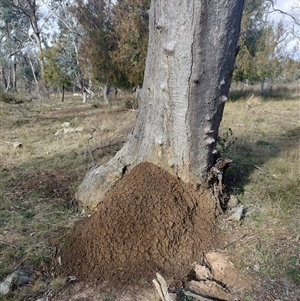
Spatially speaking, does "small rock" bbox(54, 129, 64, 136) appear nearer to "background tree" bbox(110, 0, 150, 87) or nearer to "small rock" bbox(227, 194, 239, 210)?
"background tree" bbox(110, 0, 150, 87)

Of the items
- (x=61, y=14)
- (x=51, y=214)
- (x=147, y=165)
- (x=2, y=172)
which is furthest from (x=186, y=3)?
(x=61, y=14)

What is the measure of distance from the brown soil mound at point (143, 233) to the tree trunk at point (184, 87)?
20 cm

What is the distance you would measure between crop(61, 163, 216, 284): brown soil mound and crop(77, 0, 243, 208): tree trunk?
200 millimetres

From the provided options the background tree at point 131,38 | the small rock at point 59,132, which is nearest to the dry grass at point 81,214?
the small rock at point 59,132

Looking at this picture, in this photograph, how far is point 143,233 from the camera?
207 cm

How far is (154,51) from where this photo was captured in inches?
87.3

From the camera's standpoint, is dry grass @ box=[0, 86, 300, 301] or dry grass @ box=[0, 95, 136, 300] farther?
dry grass @ box=[0, 95, 136, 300]

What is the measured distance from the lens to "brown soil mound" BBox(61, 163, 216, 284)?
1.95 m

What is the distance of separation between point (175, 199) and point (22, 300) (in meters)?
1.21

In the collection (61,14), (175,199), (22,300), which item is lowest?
(22,300)

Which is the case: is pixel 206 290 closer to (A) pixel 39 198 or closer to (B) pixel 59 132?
(A) pixel 39 198

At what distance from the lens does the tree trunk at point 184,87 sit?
1.89 metres

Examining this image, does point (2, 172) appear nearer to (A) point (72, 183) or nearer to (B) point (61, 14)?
(A) point (72, 183)

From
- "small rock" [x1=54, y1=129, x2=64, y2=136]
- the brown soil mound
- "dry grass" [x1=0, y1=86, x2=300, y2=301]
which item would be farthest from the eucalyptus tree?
the brown soil mound
